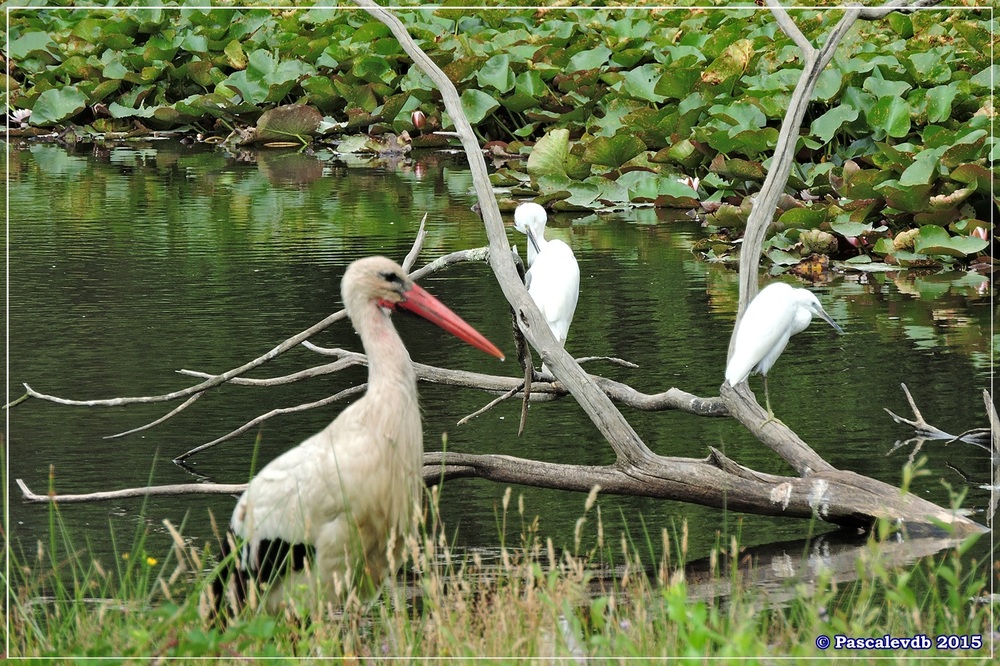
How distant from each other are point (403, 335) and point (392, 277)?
10.7 feet

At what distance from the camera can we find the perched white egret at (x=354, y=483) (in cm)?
303

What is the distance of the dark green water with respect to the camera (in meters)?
4.52

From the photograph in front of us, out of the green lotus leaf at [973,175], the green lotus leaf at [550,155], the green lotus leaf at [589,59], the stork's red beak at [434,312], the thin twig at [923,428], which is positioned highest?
the green lotus leaf at [589,59]

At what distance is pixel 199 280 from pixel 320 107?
5.23 meters

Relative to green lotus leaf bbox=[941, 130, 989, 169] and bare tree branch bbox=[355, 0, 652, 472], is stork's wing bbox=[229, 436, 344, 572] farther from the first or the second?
green lotus leaf bbox=[941, 130, 989, 169]

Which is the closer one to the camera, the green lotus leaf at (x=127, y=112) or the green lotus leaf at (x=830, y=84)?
the green lotus leaf at (x=830, y=84)

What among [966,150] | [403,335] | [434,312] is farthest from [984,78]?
[434,312]

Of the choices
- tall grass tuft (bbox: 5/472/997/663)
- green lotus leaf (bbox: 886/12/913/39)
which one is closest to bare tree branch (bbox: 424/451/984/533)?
tall grass tuft (bbox: 5/472/997/663)

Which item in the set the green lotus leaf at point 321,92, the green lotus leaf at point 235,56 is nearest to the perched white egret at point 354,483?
the green lotus leaf at point 321,92

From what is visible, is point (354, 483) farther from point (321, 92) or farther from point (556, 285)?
point (321, 92)

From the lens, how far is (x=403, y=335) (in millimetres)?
6410

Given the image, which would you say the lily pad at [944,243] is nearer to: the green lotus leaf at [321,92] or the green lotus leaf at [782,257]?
the green lotus leaf at [782,257]

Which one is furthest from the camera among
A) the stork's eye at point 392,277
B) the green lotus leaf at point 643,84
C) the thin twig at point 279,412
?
the green lotus leaf at point 643,84

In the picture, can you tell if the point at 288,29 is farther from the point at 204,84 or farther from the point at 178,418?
the point at 178,418
